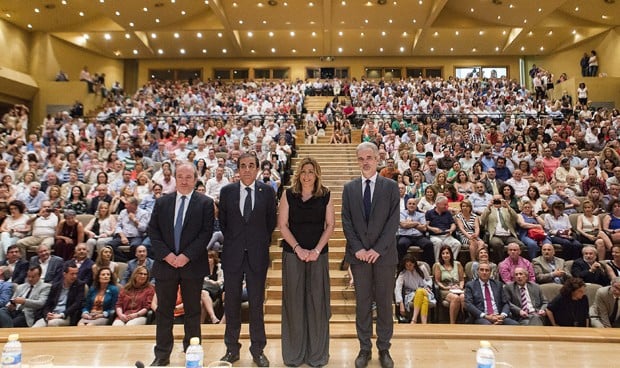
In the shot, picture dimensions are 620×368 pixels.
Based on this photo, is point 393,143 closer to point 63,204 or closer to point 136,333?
point 63,204

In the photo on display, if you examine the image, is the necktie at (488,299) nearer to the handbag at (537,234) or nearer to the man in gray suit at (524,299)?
the man in gray suit at (524,299)

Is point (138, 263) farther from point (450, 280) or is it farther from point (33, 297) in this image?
point (450, 280)

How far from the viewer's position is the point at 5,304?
4.04 metres

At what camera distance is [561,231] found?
17.0 feet

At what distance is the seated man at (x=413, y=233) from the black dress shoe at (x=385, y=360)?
216 cm

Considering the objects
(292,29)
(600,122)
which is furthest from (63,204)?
(292,29)

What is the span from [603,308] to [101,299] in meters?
4.48

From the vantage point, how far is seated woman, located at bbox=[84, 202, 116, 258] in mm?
5027

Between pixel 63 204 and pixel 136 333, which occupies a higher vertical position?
pixel 63 204

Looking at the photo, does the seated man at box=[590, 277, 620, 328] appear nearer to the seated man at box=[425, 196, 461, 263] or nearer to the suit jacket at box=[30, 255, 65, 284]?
the seated man at box=[425, 196, 461, 263]

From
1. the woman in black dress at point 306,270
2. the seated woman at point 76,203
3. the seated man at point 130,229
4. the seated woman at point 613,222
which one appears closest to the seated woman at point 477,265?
the seated woman at point 613,222

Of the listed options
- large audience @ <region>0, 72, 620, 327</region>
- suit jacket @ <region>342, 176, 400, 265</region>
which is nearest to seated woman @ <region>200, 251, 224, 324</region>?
large audience @ <region>0, 72, 620, 327</region>

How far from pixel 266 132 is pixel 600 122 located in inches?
297

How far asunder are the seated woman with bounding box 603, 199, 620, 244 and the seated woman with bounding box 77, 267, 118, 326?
5.28 m
